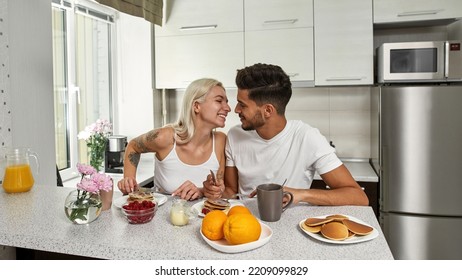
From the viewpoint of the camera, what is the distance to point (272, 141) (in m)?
1.75

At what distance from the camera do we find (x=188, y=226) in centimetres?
105

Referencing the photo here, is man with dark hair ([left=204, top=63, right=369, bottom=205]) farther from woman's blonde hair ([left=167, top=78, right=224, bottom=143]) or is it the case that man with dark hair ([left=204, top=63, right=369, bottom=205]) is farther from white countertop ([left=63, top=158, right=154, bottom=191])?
white countertop ([left=63, top=158, right=154, bottom=191])

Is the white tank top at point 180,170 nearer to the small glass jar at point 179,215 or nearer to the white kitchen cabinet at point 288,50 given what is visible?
the small glass jar at point 179,215

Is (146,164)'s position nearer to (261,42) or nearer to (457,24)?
(261,42)

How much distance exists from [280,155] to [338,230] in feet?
2.72

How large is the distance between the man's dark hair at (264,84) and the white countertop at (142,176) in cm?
126

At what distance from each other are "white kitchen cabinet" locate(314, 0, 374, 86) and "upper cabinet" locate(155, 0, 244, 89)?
60 centimetres

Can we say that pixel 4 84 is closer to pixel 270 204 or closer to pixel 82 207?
pixel 82 207

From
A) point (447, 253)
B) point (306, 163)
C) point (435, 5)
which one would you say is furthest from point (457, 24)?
point (306, 163)

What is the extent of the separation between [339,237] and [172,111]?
2821mm

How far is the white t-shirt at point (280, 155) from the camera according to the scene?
1.68m

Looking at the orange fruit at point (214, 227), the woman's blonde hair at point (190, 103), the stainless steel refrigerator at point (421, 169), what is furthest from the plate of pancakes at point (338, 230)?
the stainless steel refrigerator at point (421, 169)

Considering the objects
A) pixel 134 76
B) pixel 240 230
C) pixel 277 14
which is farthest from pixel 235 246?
pixel 134 76

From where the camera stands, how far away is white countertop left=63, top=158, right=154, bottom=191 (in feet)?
8.80
